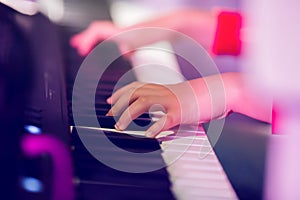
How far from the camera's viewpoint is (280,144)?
936 millimetres

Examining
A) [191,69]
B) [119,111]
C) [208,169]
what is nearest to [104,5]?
[191,69]

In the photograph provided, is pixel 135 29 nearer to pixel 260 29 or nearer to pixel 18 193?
pixel 260 29

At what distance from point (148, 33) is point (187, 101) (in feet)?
0.99

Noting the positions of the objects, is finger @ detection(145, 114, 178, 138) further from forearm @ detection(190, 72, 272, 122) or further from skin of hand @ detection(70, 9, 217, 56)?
skin of hand @ detection(70, 9, 217, 56)

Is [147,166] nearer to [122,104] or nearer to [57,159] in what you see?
[122,104]

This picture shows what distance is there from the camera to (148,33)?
44.3 inches

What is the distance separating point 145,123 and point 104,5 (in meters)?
0.57

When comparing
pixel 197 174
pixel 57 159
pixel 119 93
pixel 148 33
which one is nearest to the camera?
pixel 57 159

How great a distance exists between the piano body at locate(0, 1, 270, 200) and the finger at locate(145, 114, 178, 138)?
1 centimetres

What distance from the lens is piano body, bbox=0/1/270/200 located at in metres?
0.58

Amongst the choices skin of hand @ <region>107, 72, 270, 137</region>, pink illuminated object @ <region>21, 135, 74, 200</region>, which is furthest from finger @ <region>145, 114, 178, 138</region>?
pink illuminated object @ <region>21, 135, 74, 200</region>

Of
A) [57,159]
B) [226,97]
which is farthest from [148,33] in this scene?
[57,159]

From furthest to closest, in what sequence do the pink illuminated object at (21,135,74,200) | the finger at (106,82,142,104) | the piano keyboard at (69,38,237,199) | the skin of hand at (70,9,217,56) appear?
1. the skin of hand at (70,9,217,56)
2. the finger at (106,82,142,104)
3. the piano keyboard at (69,38,237,199)
4. the pink illuminated object at (21,135,74,200)

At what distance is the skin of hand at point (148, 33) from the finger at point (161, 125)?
10.6 inches
